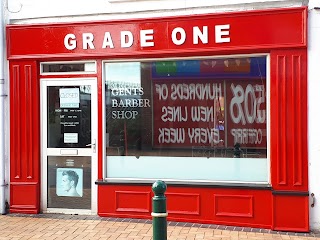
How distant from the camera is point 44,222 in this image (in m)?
7.35

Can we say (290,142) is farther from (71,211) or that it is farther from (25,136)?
(25,136)

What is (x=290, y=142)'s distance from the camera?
6793mm

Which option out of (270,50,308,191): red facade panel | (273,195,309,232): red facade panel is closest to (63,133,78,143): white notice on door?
(270,50,308,191): red facade panel

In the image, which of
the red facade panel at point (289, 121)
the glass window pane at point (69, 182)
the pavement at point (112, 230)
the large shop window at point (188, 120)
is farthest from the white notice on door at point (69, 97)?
the red facade panel at point (289, 121)

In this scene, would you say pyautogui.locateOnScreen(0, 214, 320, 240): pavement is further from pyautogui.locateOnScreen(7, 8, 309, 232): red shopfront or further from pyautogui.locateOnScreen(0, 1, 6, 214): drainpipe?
pyautogui.locateOnScreen(0, 1, 6, 214): drainpipe

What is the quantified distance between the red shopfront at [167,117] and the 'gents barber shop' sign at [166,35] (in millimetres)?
15

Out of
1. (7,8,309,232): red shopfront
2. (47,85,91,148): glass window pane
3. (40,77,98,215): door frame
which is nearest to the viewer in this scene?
(7,8,309,232): red shopfront

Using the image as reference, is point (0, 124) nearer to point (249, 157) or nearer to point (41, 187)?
point (41, 187)

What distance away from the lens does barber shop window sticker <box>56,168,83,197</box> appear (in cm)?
784

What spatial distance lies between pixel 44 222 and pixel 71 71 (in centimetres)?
233

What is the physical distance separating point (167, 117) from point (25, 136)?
227cm

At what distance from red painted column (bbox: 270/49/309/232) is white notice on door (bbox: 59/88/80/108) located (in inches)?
119

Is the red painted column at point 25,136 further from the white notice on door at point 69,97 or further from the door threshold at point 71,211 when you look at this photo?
the white notice on door at point 69,97

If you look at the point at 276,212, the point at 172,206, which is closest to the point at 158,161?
the point at 172,206
